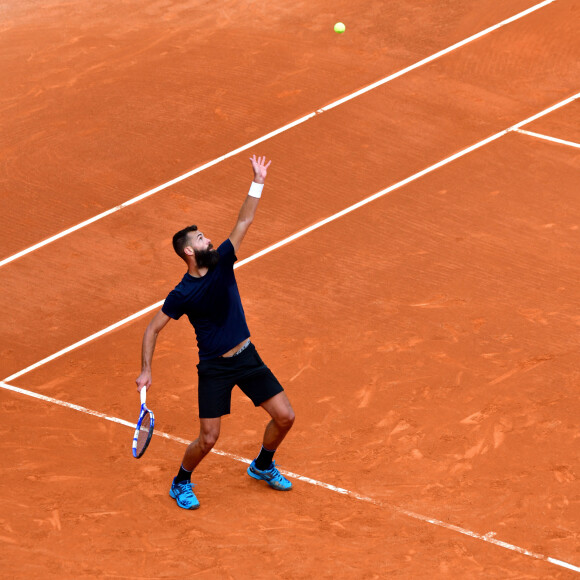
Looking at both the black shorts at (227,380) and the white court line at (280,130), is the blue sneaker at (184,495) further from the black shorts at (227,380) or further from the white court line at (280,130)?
the white court line at (280,130)

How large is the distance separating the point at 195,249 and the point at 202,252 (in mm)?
56

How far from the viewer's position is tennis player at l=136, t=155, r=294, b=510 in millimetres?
8336

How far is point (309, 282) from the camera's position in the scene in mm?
12102

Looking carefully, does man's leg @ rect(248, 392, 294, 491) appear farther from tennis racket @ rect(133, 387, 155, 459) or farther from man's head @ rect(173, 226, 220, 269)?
man's head @ rect(173, 226, 220, 269)

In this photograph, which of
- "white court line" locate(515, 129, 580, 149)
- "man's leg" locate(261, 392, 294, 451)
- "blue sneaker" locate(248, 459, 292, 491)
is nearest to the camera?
"man's leg" locate(261, 392, 294, 451)

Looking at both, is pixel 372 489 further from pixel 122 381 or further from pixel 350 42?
pixel 350 42

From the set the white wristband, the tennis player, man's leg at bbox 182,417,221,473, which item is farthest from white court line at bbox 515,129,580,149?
man's leg at bbox 182,417,221,473

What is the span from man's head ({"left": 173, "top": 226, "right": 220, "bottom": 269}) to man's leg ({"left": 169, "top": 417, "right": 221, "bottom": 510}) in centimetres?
121

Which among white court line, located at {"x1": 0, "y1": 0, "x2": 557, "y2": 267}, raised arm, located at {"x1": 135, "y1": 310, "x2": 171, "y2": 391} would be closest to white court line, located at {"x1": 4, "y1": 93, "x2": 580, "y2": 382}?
white court line, located at {"x1": 0, "y1": 0, "x2": 557, "y2": 267}

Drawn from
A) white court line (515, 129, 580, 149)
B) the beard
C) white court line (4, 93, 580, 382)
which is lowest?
white court line (515, 129, 580, 149)

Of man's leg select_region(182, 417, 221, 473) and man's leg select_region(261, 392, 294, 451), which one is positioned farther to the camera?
man's leg select_region(261, 392, 294, 451)

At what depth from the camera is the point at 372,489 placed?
906 centimetres

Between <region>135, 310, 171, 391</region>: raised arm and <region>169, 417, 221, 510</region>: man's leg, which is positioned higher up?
Result: <region>135, 310, 171, 391</region>: raised arm

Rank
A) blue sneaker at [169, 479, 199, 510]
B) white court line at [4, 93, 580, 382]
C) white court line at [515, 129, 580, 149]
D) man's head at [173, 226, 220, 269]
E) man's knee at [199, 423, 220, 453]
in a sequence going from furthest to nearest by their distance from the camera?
1. white court line at [515, 129, 580, 149]
2. white court line at [4, 93, 580, 382]
3. blue sneaker at [169, 479, 199, 510]
4. man's knee at [199, 423, 220, 453]
5. man's head at [173, 226, 220, 269]
